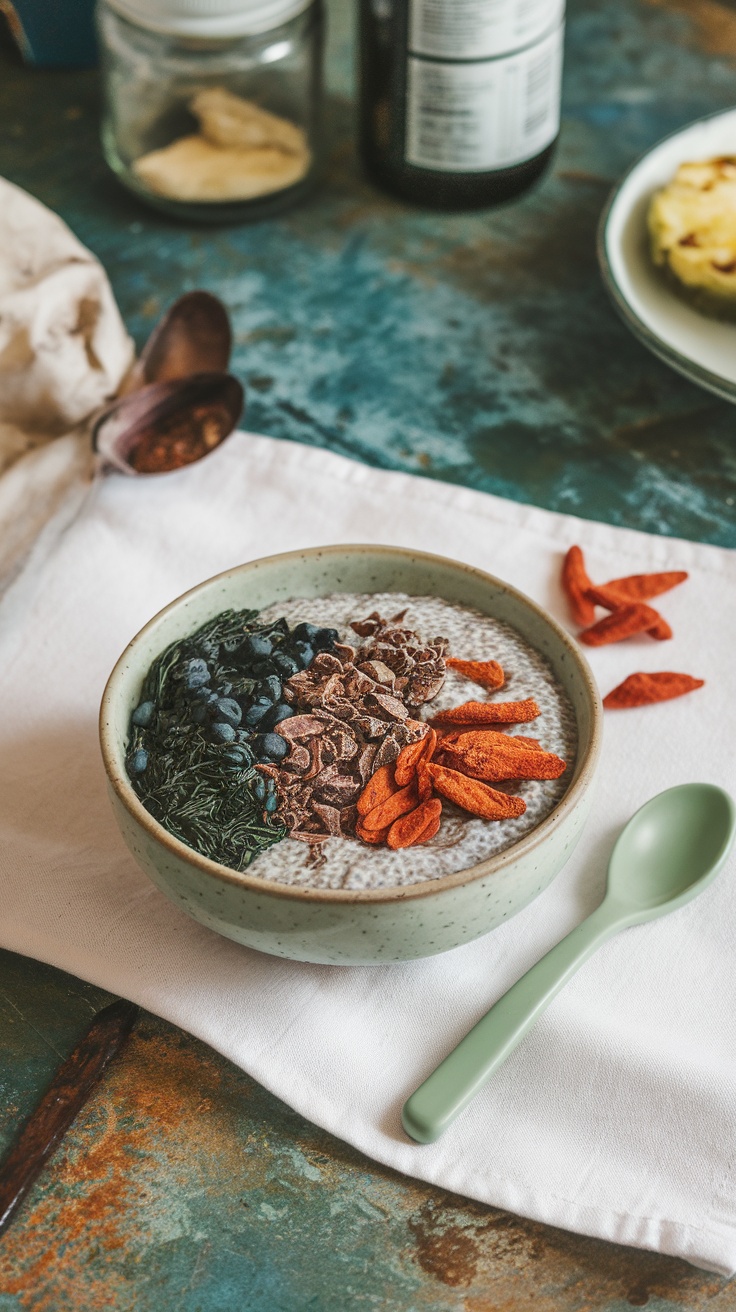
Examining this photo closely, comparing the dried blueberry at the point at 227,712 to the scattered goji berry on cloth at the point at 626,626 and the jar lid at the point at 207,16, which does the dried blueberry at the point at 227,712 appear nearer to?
the scattered goji berry on cloth at the point at 626,626

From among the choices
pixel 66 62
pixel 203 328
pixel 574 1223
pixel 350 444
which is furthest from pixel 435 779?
pixel 66 62

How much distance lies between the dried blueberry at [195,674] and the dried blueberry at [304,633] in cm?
6

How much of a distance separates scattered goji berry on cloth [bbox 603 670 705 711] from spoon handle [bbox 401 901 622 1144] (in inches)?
7.3

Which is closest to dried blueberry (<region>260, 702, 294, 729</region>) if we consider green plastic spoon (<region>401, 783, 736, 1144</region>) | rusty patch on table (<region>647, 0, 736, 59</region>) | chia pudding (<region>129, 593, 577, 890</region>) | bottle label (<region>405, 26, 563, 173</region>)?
chia pudding (<region>129, 593, 577, 890</region>)

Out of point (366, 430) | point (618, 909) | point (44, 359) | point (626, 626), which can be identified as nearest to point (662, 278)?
point (366, 430)

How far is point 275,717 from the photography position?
27.6 inches

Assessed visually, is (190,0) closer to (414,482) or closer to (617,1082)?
(414,482)

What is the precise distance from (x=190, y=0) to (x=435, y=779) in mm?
837

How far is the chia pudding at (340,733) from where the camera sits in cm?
64

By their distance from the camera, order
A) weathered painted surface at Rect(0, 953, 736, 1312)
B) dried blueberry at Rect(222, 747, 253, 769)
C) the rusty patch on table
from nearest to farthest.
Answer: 1. weathered painted surface at Rect(0, 953, 736, 1312)
2. dried blueberry at Rect(222, 747, 253, 769)
3. the rusty patch on table

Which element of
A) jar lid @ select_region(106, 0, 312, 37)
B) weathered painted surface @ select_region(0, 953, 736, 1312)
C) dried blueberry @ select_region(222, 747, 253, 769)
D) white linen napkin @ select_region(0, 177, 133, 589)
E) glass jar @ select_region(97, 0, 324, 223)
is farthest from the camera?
glass jar @ select_region(97, 0, 324, 223)

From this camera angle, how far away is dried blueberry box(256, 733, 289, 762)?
0.68 meters

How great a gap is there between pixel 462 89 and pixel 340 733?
768mm

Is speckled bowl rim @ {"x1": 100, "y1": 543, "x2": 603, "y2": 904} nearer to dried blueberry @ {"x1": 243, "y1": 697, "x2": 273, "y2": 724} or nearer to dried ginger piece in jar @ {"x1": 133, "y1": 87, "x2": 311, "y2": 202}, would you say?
dried blueberry @ {"x1": 243, "y1": 697, "x2": 273, "y2": 724}
